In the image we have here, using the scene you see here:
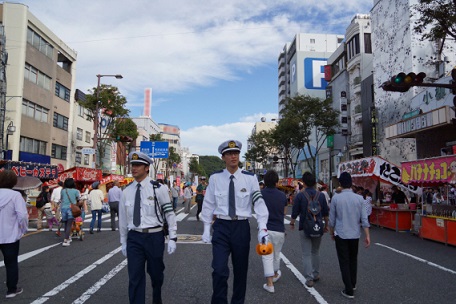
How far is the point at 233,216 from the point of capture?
12.5 ft

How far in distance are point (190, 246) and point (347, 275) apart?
16.4 feet

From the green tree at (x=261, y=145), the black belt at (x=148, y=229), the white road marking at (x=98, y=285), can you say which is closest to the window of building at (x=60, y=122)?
the green tree at (x=261, y=145)

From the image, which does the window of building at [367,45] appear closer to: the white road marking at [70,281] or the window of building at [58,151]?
the window of building at [58,151]

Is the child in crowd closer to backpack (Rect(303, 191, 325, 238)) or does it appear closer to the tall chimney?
backpack (Rect(303, 191, 325, 238))

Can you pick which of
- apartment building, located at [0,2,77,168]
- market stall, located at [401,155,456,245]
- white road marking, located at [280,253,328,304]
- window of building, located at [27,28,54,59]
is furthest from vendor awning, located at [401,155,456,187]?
window of building, located at [27,28,54,59]

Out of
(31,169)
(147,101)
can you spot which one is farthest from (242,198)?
(147,101)

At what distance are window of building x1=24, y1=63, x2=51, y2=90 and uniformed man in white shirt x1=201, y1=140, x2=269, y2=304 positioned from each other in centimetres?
2941

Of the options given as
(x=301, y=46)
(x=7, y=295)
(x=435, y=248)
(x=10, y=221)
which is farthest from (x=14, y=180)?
(x=301, y=46)

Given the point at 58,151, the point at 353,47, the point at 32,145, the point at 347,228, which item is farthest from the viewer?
the point at 353,47

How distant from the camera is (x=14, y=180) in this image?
5.28m

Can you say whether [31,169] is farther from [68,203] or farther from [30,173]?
[68,203]

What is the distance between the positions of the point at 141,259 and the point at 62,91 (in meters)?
35.3

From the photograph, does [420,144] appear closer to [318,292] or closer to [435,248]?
[435,248]

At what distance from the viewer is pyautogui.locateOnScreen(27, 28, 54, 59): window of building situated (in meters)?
28.5
